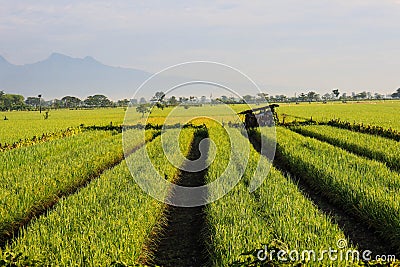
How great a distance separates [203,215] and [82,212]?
194 centimetres

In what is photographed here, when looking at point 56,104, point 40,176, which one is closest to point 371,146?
point 40,176

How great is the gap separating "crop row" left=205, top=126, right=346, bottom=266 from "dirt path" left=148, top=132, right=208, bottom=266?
25 cm

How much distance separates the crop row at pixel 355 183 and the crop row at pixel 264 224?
63 centimetres

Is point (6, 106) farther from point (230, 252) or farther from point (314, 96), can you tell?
point (230, 252)

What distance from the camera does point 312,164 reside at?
27.7 ft

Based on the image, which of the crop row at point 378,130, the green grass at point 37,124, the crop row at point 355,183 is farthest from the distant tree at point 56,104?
the crop row at point 355,183

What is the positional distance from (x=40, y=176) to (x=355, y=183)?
5168mm

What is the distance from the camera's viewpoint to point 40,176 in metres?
7.39

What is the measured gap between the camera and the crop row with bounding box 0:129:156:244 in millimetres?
5594

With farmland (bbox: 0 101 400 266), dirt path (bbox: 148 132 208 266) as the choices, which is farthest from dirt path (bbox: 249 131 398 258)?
dirt path (bbox: 148 132 208 266)

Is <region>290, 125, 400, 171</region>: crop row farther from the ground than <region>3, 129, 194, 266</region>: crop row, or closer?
farther from the ground

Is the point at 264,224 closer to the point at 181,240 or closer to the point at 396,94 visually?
the point at 181,240

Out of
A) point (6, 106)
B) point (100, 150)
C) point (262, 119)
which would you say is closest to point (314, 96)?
point (6, 106)

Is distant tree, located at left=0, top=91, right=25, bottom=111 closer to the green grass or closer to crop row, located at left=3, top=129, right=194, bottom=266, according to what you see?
the green grass
